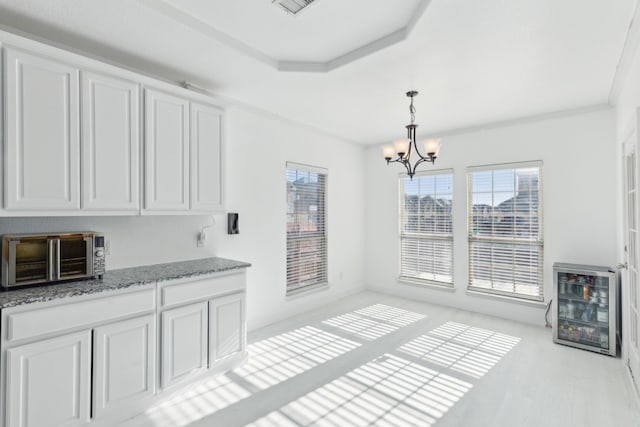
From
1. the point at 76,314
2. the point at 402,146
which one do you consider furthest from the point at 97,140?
the point at 402,146

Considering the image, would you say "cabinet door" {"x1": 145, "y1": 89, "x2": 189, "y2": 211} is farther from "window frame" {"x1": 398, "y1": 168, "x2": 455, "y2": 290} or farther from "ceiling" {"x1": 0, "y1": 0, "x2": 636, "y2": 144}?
"window frame" {"x1": 398, "y1": 168, "x2": 455, "y2": 290}

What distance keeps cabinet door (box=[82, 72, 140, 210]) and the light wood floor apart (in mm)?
1632

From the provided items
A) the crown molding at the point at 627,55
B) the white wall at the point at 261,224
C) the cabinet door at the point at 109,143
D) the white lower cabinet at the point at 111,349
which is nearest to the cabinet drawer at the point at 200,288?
the white lower cabinet at the point at 111,349

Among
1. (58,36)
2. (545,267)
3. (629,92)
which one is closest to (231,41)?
(58,36)

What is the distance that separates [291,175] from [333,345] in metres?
2.30

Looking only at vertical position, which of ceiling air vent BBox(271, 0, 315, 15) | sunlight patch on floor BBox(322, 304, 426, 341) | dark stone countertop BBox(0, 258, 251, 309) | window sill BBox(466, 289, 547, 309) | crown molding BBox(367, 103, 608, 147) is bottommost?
sunlight patch on floor BBox(322, 304, 426, 341)

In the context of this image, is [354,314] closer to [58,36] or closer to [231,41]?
[231,41]

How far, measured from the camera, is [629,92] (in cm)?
265

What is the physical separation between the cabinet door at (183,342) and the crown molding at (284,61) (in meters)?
2.12

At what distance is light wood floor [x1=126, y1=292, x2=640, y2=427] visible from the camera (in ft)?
7.44

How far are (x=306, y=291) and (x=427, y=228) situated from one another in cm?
222

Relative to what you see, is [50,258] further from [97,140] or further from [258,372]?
[258,372]

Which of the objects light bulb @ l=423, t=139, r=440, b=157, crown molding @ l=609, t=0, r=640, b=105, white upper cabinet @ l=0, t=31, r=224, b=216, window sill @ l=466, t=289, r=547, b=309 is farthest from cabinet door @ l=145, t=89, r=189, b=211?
window sill @ l=466, t=289, r=547, b=309

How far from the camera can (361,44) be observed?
2.48m
